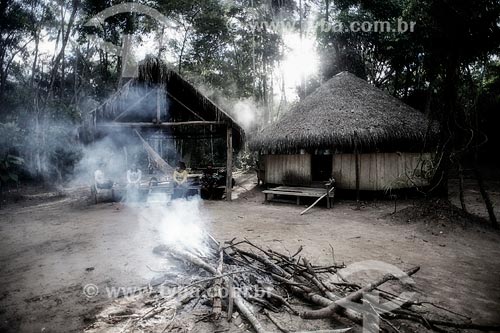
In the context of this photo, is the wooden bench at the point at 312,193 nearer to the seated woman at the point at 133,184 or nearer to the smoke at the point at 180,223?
the smoke at the point at 180,223

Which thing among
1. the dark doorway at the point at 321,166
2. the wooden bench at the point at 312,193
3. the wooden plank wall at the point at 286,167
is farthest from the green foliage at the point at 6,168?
the dark doorway at the point at 321,166

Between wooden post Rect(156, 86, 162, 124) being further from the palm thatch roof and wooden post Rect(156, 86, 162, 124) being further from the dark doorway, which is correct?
the dark doorway

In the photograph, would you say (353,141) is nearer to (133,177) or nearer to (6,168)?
(133,177)

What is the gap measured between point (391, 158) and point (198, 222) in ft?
25.7

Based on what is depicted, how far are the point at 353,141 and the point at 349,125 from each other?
2.19 ft

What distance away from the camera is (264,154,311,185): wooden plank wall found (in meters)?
11.7

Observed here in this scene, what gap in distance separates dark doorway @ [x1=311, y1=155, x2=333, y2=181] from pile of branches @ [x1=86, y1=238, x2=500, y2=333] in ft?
31.3

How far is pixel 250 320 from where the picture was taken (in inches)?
105

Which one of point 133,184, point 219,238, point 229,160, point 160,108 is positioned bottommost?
point 219,238

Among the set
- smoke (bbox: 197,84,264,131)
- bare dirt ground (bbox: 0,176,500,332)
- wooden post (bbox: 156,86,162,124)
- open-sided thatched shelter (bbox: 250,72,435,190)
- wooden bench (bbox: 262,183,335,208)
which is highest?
smoke (bbox: 197,84,264,131)

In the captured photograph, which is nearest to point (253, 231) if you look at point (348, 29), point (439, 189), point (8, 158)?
point (439, 189)

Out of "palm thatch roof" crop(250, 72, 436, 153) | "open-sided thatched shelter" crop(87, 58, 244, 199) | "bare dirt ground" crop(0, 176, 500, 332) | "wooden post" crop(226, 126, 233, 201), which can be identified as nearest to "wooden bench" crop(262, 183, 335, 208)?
"bare dirt ground" crop(0, 176, 500, 332)

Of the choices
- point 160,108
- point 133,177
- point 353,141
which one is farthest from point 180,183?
point 353,141

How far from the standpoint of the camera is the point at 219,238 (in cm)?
595
